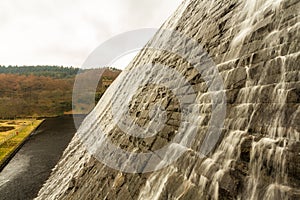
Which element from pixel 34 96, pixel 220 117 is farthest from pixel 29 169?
pixel 34 96

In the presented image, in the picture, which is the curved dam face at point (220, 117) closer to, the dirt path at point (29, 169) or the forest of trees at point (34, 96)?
the dirt path at point (29, 169)

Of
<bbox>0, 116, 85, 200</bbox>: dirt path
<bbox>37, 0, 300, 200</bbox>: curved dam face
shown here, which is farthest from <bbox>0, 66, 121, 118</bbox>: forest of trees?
<bbox>37, 0, 300, 200</bbox>: curved dam face

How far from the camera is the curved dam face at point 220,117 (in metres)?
4.30

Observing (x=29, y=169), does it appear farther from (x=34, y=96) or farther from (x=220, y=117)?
(x=34, y=96)

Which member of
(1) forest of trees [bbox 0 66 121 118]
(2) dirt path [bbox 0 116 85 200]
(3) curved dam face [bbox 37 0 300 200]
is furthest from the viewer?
(1) forest of trees [bbox 0 66 121 118]

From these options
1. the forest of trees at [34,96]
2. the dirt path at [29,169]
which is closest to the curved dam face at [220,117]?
the dirt path at [29,169]

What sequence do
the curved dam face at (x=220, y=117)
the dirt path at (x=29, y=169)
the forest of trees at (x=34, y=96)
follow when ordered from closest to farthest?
1. the curved dam face at (x=220, y=117)
2. the dirt path at (x=29, y=169)
3. the forest of trees at (x=34, y=96)

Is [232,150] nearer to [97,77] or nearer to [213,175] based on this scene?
[213,175]

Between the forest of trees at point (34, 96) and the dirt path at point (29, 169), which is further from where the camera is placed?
the forest of trees at point (34, 96)

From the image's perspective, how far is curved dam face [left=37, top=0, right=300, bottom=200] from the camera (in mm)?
4297

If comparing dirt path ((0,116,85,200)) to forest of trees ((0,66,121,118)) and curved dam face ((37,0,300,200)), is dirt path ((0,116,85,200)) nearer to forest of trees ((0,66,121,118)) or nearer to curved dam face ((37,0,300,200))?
curved dam face ((37,0,300,200))

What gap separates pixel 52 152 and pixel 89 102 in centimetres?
8478

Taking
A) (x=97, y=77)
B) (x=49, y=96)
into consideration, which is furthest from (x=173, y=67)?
(x=97, y=77)

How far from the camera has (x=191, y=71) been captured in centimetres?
778
